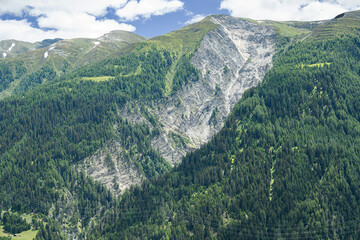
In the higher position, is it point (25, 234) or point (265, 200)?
point (265, 200)

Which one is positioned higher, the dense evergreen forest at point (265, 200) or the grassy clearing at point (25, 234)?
the dense evergreen forest at point (265, 200)

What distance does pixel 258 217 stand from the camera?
162 meters

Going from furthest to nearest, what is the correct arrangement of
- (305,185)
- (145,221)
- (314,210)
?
(145,221) → (305,185) → (314,210)

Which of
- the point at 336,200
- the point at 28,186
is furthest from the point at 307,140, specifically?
the point at 28,186

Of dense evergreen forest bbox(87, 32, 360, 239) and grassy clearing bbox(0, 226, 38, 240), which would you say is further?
grassy clearing bbox(0, 226, 38, 240)

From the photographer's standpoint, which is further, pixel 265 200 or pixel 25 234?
pixel 25 234

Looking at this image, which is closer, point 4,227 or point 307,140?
point 4,227

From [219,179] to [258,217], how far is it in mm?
36405

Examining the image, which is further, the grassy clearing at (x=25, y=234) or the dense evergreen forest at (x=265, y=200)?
the grassy clearing at (x=25, y=234)

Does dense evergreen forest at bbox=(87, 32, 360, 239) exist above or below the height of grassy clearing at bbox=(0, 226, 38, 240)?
above

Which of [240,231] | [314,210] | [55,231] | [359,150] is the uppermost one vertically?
[359,150]

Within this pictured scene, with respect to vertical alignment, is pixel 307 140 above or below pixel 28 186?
above

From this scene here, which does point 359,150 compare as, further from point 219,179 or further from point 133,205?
point 133,205

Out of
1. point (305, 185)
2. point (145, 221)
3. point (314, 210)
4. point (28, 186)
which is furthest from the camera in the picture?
point (28, 186)
